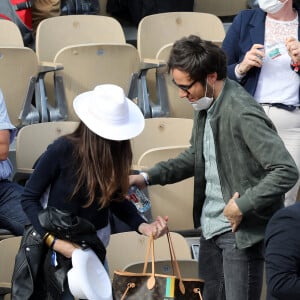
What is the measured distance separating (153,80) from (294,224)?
3.36 metres

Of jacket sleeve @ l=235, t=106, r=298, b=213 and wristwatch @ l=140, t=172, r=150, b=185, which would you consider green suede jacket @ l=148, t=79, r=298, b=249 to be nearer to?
jacket sleeve @ l=235, t=106, r=298, b=213

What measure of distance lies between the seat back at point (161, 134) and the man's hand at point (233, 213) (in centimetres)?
177

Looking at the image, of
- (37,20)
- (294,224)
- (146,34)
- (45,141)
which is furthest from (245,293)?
(37,20)

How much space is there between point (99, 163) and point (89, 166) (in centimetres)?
4

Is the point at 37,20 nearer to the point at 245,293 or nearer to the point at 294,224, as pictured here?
the point at 245,293

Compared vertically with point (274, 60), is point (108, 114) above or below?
above

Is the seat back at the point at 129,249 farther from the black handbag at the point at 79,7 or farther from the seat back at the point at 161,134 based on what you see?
the black handbag at the point at 79,7

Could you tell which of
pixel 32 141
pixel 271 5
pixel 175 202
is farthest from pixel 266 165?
pixel 32 141

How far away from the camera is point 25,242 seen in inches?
123

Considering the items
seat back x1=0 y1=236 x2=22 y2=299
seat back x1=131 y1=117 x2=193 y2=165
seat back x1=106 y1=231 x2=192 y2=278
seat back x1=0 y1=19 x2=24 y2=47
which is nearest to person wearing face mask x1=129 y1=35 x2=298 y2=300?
seat back x1=106 y1=231 x2=192 y2=278

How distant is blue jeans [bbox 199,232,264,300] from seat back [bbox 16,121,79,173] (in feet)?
4.66

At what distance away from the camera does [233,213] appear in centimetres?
297

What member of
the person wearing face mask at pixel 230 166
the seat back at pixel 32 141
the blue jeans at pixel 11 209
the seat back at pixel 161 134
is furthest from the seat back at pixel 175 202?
the person wearing face mask at pixel 230 166

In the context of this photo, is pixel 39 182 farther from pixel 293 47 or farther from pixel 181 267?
pixel 293 47
